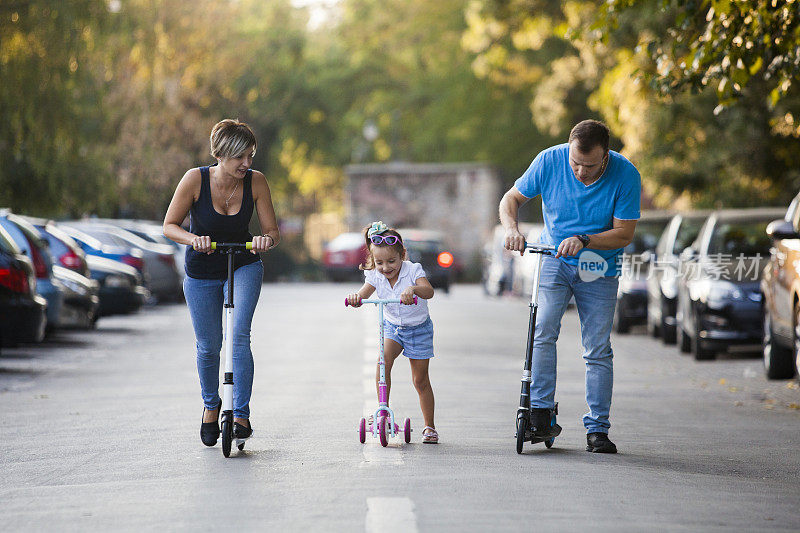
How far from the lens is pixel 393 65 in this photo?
66375 millimetres

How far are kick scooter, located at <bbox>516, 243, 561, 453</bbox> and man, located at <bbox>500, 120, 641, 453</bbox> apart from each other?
31 millimetres

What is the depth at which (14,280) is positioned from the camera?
47.6 feet

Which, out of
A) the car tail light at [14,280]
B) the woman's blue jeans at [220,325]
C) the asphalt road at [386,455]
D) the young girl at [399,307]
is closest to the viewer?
the asphalt road at [386,455]

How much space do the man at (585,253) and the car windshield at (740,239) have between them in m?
8.66

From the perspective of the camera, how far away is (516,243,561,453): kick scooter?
8.37 metres

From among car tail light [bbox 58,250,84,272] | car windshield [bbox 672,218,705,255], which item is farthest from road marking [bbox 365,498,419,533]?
car windshield [bbox 672,218,705,255]

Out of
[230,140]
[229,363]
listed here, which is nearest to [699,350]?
[229,363]

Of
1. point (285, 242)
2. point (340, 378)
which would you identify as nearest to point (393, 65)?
point (285, 242)

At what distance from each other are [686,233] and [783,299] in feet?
Result: 20.8

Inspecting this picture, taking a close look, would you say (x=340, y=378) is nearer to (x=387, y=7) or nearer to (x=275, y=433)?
(x=275, y=433)

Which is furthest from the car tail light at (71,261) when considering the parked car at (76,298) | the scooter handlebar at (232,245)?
the scooter handlebar at (232,245)

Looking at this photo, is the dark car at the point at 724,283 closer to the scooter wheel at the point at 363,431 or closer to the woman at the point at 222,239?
the scooter wheel at the point at 363,431

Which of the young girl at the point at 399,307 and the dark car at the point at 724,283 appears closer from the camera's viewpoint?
the young girl at the point at 399,307

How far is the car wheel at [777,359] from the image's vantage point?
47.3 feet
